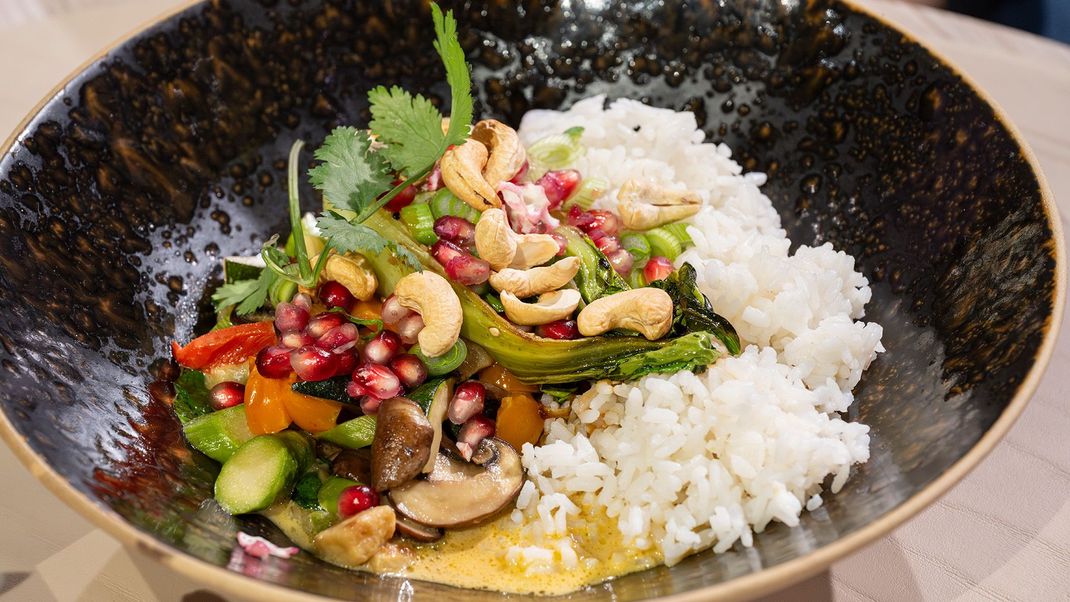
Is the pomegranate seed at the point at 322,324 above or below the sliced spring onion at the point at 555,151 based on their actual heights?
below

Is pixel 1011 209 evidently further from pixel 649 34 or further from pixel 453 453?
pixel 453 453

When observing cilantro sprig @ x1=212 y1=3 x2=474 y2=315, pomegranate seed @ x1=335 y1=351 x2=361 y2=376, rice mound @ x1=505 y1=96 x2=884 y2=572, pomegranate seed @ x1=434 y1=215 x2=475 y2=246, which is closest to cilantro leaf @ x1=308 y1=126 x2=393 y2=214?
cilantro sprig @ x1=212 y1=3 x2=474 y2=315

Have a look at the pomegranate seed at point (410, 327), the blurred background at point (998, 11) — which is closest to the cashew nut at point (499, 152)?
the pomegranate seed at point (410, 327)

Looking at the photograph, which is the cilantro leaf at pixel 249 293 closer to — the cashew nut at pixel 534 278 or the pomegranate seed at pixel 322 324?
the pomegranate seed at pixel 322 324

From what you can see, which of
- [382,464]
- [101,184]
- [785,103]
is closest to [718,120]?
[785,103]

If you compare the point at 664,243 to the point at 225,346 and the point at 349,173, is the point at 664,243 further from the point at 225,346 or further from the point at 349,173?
the point at 225,346

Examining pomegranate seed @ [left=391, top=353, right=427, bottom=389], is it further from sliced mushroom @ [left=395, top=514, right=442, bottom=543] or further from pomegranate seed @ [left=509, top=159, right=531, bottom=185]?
pomegranate seed @ [left=509, top=159, right=531, bottom=185]

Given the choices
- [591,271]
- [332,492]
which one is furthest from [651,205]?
[332,492]
